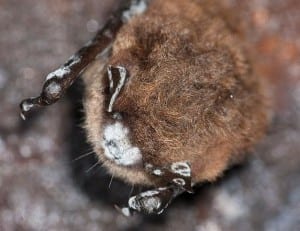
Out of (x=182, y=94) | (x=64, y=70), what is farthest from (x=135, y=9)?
(x=182, y=94)

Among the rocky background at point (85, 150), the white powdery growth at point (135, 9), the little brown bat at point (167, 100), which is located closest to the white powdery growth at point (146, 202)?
the little brown bat at point (167, 100)

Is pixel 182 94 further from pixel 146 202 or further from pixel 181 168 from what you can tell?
pixel 146 202

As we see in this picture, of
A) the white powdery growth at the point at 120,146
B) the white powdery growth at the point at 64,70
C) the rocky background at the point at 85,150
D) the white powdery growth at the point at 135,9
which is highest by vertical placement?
the white powdery growth at the point at 64,70

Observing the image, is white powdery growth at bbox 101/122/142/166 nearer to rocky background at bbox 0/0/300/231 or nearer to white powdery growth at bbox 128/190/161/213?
white powdery growth at bbox 128/190/161/213

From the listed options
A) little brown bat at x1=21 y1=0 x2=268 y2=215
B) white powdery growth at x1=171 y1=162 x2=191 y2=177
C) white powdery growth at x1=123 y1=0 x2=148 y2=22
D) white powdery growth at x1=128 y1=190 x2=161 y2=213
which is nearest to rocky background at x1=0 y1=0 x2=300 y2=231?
white powdery growth at x1=123 y1=0 x2=148 y2=22

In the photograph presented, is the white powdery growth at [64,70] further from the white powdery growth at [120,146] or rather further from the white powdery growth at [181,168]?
the white powdery growth at [181,168]

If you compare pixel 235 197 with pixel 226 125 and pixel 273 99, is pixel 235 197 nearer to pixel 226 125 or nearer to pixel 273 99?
pixel 273 99
